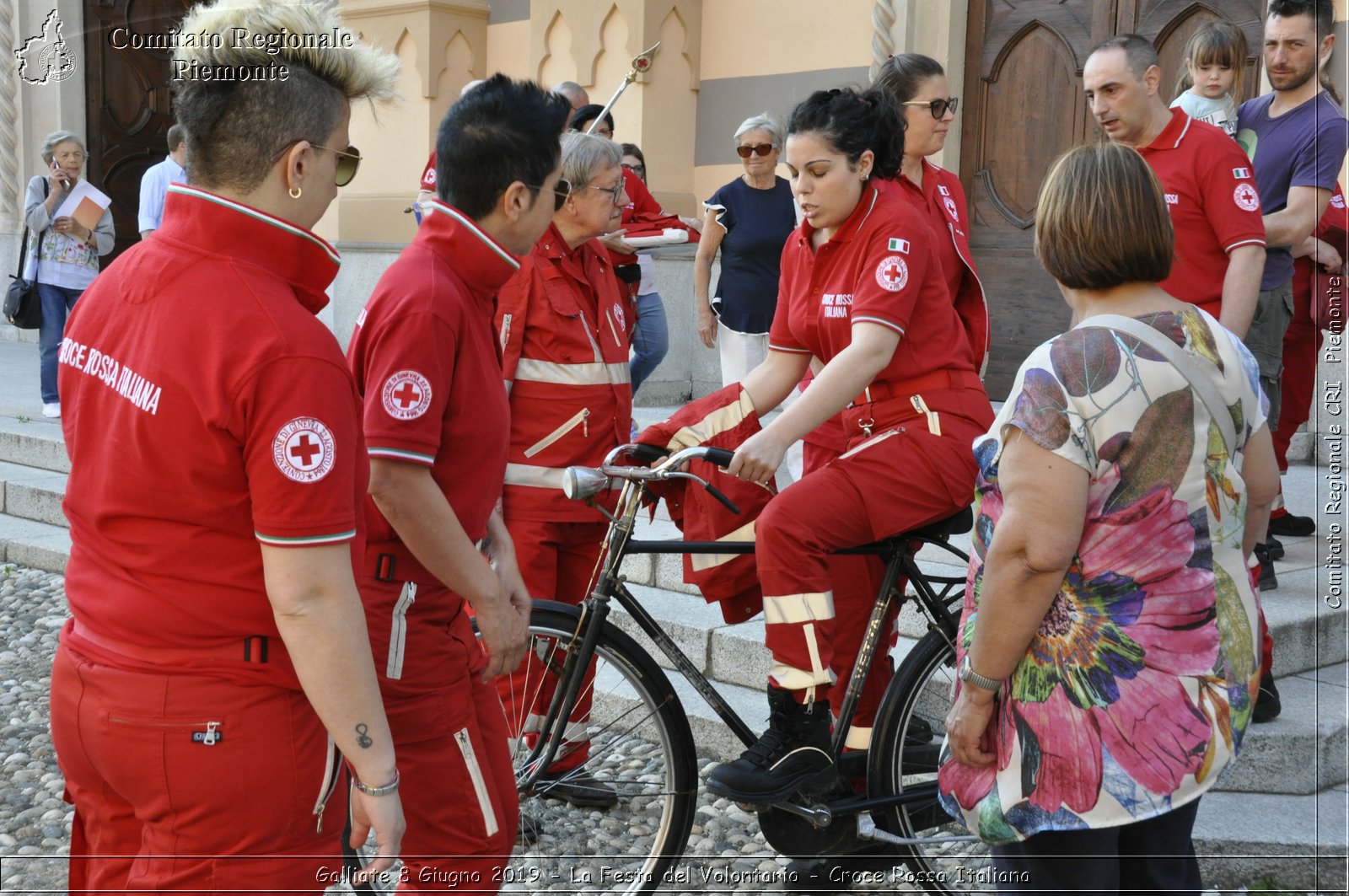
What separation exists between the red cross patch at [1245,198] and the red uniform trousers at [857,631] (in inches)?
66.2

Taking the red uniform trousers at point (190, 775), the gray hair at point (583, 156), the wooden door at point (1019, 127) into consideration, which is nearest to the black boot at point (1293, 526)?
the wooden door at point (1019, 127)

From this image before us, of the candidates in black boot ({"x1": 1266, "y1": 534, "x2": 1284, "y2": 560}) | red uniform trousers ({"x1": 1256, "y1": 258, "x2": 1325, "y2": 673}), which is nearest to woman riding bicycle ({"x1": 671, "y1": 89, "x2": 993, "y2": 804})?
black boot ({"x1": 1266, "y1": 534, "x2": 1284, "y2": 560})

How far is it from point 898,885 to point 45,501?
6.14m

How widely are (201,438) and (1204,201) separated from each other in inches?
136

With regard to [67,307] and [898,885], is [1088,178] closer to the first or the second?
[898,885]

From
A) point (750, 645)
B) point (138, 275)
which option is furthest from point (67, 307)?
point (138, 275)

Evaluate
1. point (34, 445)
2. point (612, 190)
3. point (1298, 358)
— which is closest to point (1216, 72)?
point (1298, 358)

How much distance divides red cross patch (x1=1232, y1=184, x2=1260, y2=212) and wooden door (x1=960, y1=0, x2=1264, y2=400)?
10.0ft

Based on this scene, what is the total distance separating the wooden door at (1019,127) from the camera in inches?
289

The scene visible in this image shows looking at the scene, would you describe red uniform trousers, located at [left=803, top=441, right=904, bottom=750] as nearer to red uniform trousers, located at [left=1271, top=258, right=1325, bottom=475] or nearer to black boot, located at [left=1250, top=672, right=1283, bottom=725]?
black boot, located at [left=1250, top=672, right=1283, bottom=725]

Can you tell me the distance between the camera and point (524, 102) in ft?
8.31

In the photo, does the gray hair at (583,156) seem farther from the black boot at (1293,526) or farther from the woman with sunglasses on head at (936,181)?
the black boot at (1293,526)

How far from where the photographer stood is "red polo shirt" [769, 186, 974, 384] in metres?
3.30

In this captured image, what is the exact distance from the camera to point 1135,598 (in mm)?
2213
